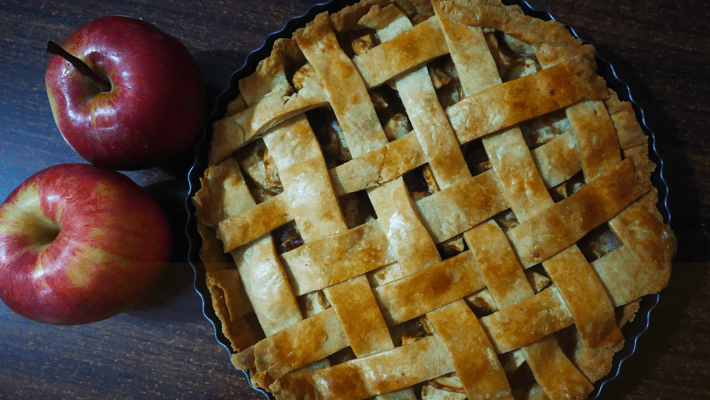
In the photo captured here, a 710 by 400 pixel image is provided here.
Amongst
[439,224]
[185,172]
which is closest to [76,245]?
[185,172]

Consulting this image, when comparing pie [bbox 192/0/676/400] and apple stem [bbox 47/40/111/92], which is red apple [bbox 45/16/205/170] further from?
pie [bbox 192/0/676/400]

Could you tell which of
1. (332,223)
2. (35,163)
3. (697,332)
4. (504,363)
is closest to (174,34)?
(35,163)

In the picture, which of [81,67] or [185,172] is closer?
[81,67]

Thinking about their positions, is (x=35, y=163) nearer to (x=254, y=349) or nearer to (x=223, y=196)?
(x=223, y=196)

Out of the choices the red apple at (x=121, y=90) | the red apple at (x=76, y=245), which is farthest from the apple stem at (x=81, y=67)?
the red apple at (x=76, y=245)

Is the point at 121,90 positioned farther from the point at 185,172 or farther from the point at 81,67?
the point at 185,172

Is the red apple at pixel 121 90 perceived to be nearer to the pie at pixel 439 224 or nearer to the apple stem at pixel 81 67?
the apple stem at pixel 81 67

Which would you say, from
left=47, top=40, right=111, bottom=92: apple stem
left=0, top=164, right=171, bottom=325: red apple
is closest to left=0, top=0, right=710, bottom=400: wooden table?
left=0, top=164, right=171, bottom=325: red apple

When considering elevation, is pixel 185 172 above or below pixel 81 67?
below
